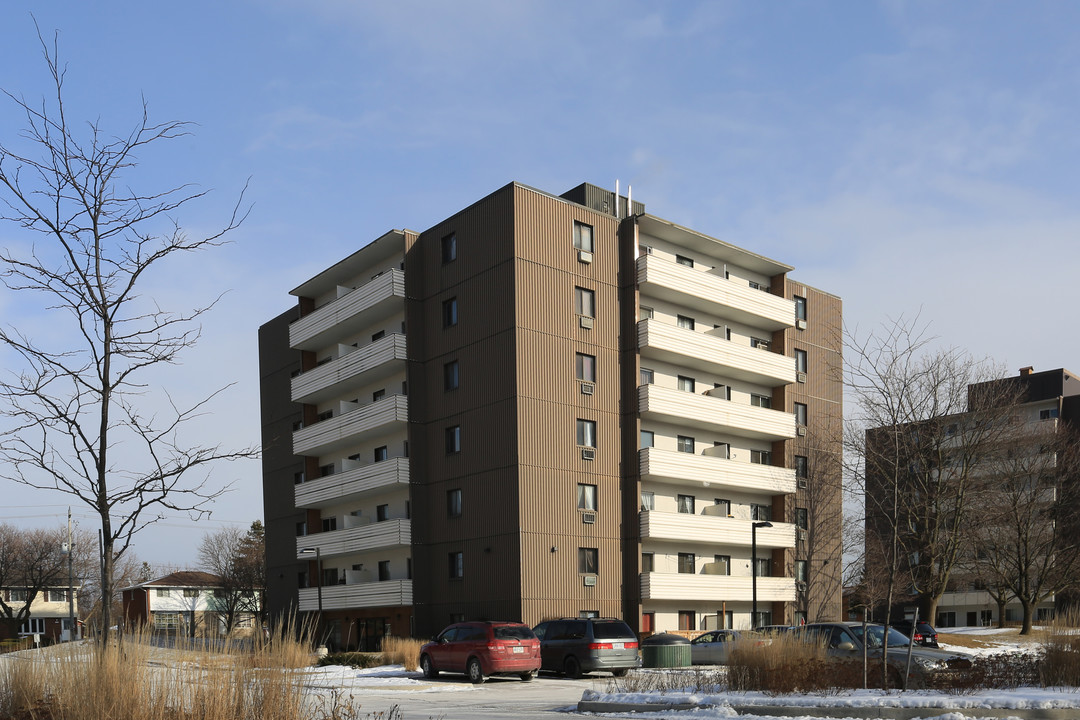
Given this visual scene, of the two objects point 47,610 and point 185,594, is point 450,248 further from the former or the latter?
point 47,610

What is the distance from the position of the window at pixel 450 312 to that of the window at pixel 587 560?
11.5 metres

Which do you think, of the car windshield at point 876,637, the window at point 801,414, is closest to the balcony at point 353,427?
the window at point 801,414

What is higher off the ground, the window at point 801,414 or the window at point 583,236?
the window at point 583,236

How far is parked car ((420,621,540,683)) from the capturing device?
27766 mm

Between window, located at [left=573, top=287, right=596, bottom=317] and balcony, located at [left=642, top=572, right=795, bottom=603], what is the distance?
11665 millimetres

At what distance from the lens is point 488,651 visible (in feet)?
91.2

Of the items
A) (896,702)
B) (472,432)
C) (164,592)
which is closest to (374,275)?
(472,432)

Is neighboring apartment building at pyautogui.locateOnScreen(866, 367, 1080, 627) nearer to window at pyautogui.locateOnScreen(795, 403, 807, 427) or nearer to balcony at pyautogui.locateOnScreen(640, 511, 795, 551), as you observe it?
balcony at pyautogui.locateOnScreen(640, 511, 795, 551)

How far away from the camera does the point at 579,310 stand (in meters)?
44.5

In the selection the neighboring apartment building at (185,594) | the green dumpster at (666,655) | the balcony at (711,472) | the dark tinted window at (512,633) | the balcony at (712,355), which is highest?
the balcony at (712,355)

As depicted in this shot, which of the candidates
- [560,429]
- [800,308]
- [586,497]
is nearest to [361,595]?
[586,497]

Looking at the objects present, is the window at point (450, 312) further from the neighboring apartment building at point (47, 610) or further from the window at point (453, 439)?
the neighboring apartment building at point (47, 610)

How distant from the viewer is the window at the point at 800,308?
183ft

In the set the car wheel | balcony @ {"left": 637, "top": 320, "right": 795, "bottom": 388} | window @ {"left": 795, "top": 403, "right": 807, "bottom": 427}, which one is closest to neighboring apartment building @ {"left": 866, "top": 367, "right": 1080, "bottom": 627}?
window @ {"left": 795, "top": 403, "right": 807, "bottom": 427}
